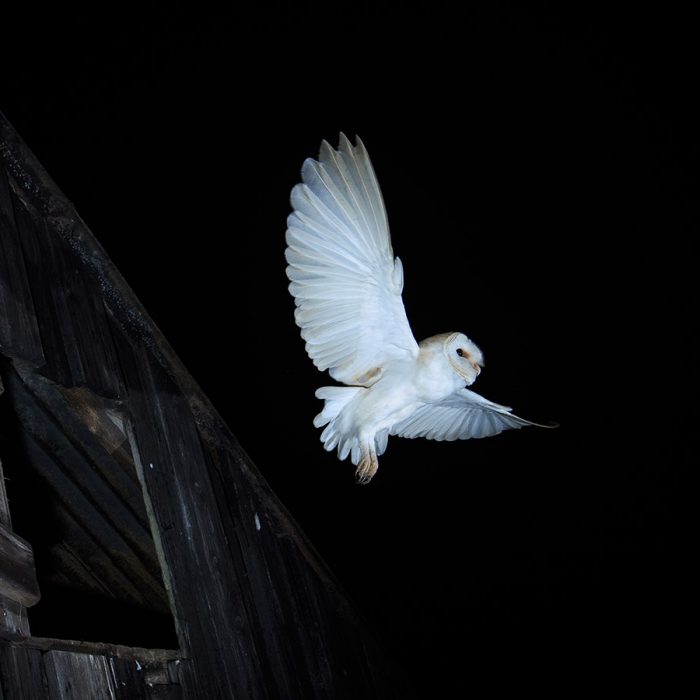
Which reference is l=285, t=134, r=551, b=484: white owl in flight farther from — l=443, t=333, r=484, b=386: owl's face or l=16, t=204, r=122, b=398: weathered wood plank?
l=16, t=204, r=122, b=398: weathered wood plank

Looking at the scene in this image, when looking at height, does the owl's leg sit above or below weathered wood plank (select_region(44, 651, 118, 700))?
above

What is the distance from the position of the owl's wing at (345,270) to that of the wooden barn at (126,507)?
54cm

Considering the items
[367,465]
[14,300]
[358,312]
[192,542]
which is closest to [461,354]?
[358,312]

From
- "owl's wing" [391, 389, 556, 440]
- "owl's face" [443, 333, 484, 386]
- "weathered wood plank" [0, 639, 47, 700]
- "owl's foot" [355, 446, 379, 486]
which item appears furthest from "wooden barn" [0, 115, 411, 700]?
"owl's face" [443, 333, 484, 386]

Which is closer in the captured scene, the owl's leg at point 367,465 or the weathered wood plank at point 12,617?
the weathered wood plank at point 12,617

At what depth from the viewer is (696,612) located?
5203 mm

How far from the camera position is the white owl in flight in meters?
2.33

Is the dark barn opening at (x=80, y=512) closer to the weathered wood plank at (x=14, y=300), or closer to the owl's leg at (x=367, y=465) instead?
the weathered wood plank at (x=14, y=300)

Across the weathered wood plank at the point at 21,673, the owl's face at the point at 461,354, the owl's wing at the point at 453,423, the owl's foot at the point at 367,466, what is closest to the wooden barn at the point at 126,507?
the weathered wood plank at the point at 21,673

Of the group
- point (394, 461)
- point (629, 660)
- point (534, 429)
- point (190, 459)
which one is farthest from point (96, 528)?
point (629, 660)

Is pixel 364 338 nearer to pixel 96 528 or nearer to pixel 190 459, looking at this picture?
pixel 190 459

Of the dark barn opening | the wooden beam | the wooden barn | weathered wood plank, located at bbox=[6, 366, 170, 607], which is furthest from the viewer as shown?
weathered wood plank, located at bbox=[6, 366, 170, 607]

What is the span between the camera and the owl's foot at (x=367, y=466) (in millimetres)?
2658

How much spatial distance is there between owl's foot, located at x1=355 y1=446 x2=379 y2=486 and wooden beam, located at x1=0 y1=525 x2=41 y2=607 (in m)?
1.09
